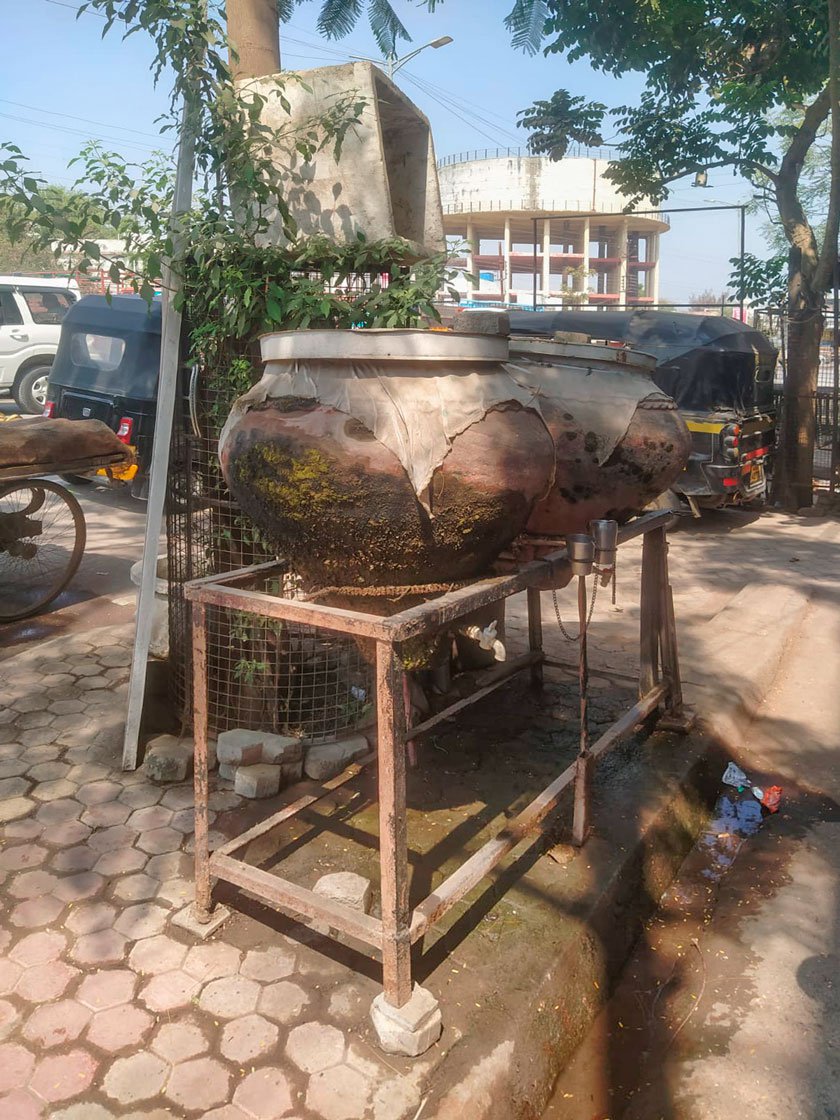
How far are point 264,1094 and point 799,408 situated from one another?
32.7ft

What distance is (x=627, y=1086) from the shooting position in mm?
2389

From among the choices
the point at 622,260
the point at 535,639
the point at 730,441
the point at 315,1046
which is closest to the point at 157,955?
the point at 315,1046

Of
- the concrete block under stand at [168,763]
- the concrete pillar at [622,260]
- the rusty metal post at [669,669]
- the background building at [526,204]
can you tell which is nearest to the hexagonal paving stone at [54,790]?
the concrete block under stand at [168,763]

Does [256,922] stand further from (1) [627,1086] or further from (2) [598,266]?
(2) [598,266]

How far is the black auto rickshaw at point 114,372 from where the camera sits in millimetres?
8797

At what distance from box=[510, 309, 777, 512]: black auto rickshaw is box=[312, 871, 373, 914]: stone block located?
6877 mm

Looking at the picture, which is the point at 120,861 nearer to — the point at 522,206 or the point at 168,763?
the point at 168,763

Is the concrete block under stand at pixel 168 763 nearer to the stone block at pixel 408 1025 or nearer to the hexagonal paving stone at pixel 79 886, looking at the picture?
the hexagonal paving stone at pixel 79 886

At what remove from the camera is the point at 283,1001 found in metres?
2.39

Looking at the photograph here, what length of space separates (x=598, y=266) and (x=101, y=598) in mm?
53338

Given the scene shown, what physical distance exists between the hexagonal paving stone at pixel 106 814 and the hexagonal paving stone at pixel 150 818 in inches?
1.5

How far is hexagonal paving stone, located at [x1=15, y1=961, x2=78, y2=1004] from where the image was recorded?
2406 millimetres

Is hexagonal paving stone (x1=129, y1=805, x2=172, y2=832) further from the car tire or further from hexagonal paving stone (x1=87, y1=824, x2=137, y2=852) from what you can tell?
the car tire

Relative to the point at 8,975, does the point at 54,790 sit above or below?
above
